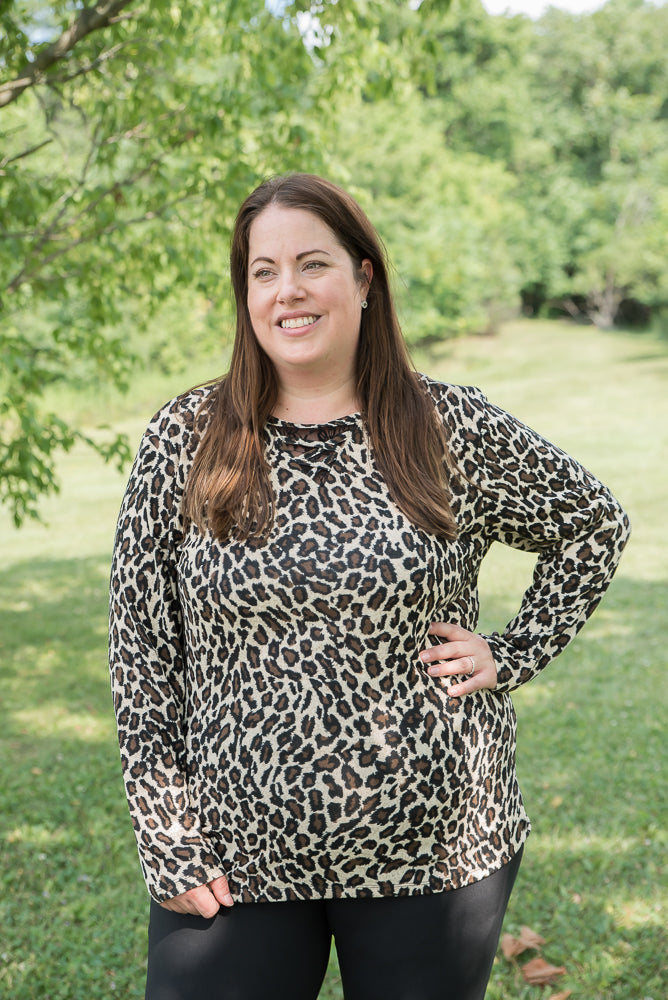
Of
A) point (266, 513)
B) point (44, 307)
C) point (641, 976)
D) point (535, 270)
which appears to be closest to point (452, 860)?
point (266, 513)

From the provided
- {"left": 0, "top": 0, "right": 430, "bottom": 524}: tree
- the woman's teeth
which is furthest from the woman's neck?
{"left": 0, "top": 0, "right": 430, "bottom": 524}: tree

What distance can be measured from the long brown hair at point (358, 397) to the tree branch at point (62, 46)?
3.82 meters

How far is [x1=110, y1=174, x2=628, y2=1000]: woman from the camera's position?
6.23ft

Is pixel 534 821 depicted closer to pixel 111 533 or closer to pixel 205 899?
pixel 205 899

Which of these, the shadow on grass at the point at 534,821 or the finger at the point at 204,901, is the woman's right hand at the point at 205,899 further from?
the shadow on grass at the point at 534,821

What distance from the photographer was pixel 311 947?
1.99 meters

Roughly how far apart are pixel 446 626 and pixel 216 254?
215 inches

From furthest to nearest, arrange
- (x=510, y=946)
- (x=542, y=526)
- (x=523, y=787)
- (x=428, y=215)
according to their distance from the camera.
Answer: (x=428, y=215)
(x=523, y=787)
(x=510, y=946)
(x=542, y=526)

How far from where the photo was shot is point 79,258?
21.5 ft

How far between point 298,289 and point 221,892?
1.18 metres

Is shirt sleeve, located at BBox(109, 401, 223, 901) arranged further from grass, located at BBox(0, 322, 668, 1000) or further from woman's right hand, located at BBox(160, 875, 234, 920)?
grass, located at BBox(0, 322, 668, 1000)

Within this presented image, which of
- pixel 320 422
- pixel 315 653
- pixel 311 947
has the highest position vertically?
pixel 320 422

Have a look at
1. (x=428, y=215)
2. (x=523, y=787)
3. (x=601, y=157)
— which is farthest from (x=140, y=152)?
(x=601, y=157)

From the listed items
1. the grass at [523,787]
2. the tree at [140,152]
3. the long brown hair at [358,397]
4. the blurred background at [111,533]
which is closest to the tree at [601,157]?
the blurred background at [111,533]
